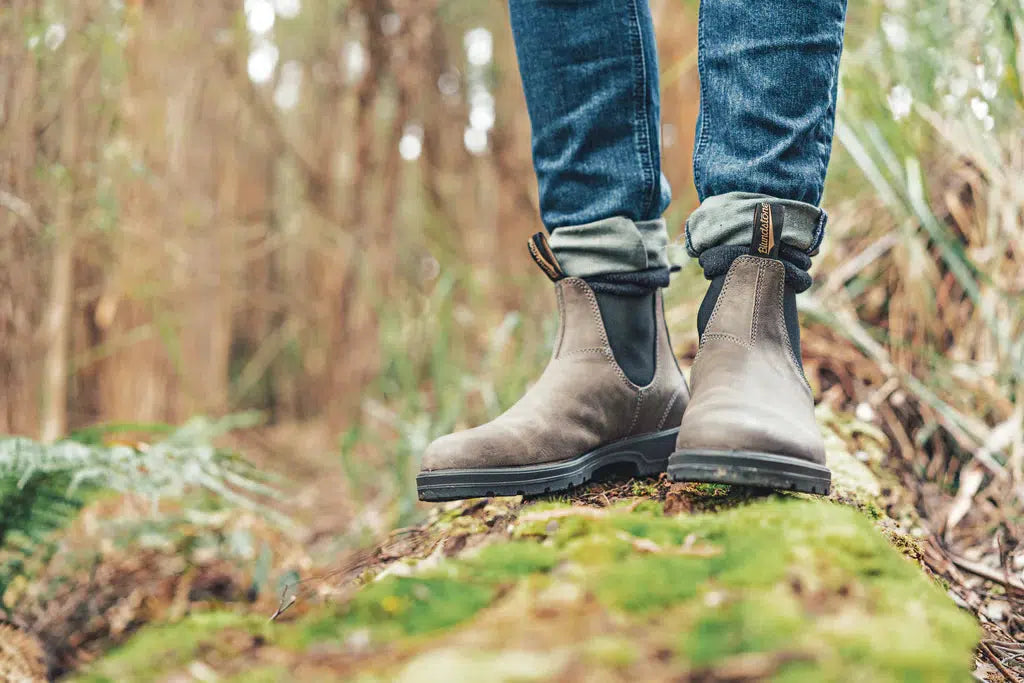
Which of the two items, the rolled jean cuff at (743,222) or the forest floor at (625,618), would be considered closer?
the forest floor at (625,618)

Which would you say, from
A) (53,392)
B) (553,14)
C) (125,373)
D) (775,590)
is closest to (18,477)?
(53,392)

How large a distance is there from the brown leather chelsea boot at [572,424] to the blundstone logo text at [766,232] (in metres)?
0.20

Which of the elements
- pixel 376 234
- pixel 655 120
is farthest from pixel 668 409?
pixel 376 234

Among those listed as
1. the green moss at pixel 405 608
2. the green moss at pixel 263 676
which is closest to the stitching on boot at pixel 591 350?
the green moss at pixel 405 608

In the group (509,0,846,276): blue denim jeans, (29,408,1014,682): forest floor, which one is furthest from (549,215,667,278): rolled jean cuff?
(29,408,1014,682): forest floor

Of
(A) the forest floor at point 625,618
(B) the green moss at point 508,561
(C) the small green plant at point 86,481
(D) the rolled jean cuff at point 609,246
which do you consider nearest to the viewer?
(A) the forest floor at point 625,618

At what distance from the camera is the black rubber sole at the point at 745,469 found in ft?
2.48

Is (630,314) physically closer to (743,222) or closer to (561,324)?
(561,324)

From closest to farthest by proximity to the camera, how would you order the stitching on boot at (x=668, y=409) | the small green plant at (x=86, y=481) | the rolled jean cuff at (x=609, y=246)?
the rolled jean cuff at (x=609, y=246), the stitching on boot at (x=668, y=409), the small green plant at (x=86, y=481)

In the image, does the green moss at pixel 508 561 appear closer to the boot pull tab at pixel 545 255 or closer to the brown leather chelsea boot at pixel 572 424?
the brown leather chelsea boot at pixel 572 424

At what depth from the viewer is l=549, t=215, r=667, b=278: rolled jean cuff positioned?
0.97m

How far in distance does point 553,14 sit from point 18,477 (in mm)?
1058

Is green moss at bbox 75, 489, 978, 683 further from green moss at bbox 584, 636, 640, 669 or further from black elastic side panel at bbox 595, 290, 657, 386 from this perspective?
black elastic side panel at bbox 595, 290, 657, 386

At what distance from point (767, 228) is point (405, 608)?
1.86 ft
